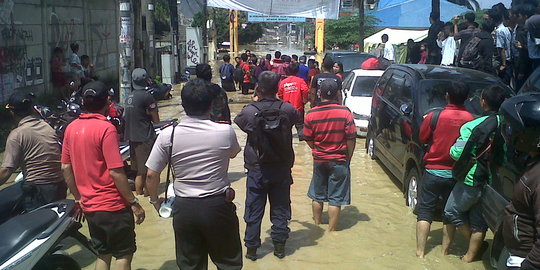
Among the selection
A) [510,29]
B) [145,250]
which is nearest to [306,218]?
[145,250]

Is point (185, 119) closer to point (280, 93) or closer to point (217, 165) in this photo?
point (217, 165)

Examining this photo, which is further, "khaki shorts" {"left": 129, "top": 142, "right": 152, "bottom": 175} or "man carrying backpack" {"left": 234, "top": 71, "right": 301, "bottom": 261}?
"khaki shorts" {"left": 129, "top": 142, "right": 152, "bottom": 175}

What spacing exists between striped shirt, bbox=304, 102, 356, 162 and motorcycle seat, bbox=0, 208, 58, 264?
273 centimetres

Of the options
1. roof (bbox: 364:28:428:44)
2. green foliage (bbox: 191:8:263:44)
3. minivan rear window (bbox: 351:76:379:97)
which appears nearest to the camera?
minivan rear window (bbox: 351:76:379:97)

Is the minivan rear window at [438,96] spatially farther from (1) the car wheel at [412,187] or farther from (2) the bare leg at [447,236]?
(2) the bare leg at [447,236]

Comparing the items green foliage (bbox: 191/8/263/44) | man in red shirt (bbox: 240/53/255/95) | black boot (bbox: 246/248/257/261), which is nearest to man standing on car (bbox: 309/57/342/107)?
black boot (bbox: 246/248/257/261)

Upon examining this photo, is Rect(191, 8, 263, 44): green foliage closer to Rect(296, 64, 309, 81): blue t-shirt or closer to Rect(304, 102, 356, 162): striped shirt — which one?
Rect(296, 64, 309, 81): blue t-shirt

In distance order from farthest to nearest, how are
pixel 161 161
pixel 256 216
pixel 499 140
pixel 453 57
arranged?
pixel 453 57 < pixel 256 216 < pixel 499 140 < pixel 161 161

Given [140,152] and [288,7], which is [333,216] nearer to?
[140,152]

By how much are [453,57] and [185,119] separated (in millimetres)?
8362

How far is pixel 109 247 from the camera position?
158 inches

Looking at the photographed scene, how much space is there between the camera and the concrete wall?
1116 centimetres

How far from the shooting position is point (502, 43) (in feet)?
29.3

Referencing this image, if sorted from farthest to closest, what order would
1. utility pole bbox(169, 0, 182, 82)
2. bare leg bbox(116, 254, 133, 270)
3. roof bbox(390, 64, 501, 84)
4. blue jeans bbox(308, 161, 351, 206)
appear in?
utility pole bbox(169, 0, 182, 82), roof bbox(390, 64, 501, 84), blue jeans bbox(308, 161, 351, 206), bare leg bbox(116, 254, 133, 270)
